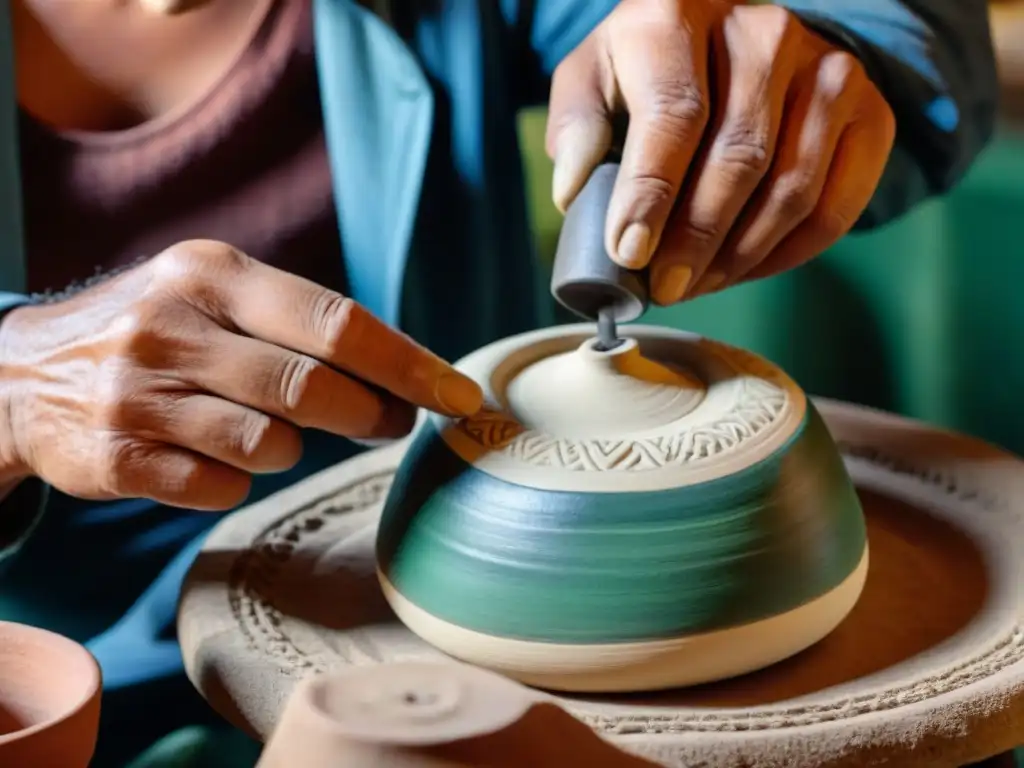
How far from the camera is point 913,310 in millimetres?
1406

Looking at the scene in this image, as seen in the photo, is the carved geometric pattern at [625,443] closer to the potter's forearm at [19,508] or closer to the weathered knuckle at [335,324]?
the weathered knuckle at [335,324]

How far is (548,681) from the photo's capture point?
67cm

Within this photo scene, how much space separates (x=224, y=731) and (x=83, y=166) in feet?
1.51

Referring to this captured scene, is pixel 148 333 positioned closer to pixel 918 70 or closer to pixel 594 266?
pixel 594 266

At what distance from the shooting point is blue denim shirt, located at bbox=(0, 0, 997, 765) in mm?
926

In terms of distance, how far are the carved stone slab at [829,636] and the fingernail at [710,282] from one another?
0.68ft

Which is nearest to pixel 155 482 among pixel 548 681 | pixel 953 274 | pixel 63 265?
pixel 548 681

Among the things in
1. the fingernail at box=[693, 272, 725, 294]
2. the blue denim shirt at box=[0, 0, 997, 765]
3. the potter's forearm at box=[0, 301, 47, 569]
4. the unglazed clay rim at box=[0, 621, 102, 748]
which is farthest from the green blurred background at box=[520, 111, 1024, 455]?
the unglazed clay rim at box=[0, 621, 102, 748]

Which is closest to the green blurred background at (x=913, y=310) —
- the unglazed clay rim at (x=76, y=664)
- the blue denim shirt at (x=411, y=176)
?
the blue denim shirt at (x=411, y=176)

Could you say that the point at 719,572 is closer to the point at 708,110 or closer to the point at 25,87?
the point at 708,110

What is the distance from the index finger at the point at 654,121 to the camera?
0.69 metres

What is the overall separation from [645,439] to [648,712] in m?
0.15

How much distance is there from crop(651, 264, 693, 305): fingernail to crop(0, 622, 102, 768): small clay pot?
0.37 m

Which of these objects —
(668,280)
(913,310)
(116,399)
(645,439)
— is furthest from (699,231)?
(913,310)
